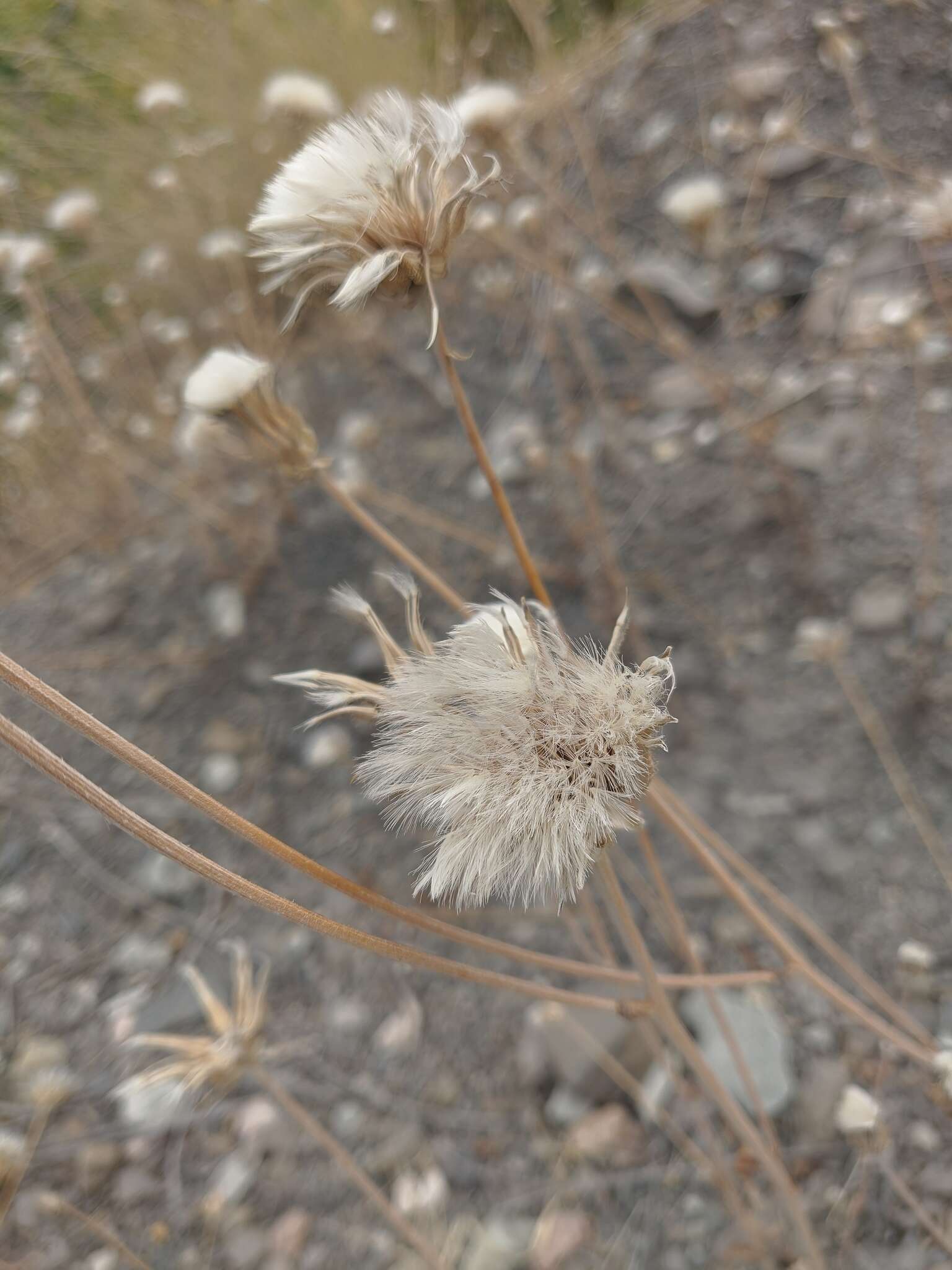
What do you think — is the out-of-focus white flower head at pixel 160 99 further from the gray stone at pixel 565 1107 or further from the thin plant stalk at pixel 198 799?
the gray stone at pixel 565 1107

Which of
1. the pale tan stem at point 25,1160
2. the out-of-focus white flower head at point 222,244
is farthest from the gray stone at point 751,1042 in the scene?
the out-of-focus white flower head at point 222,244

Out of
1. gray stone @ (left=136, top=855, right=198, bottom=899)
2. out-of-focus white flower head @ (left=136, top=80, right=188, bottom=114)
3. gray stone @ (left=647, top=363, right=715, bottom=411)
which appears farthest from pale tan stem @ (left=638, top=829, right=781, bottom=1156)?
out-of-focus white flower head @ (left=136, top=80, right=188, bottom=114)

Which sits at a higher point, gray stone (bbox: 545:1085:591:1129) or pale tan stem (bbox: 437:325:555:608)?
pale tan stem (bbox: 437:325:555:608)

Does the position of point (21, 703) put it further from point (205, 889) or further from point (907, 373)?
point (907, 373)

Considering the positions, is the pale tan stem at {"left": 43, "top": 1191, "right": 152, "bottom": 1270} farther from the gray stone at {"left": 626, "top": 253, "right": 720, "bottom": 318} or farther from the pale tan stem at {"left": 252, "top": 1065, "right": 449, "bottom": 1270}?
the gray stone at {"left": 626, "top": 253, "right": 720, "bottom": 318}

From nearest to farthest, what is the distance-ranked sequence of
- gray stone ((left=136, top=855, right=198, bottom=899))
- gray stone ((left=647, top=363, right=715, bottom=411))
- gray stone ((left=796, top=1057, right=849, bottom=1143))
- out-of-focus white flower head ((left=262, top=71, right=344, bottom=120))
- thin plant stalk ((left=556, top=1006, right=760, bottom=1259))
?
thin plant stalk ((left=556, top=1006, right=760, bottom=1259)), gray stone ((left=796, top=1057, right=849, bottom=1143)), out-of-focus white flower head ((left=262, top=71, right=344, bottom=120)), gray stone ((left=136, top=855, right=198, bottom=899)), gray stone ((left=647, top=363, right=715, bottom=411))
